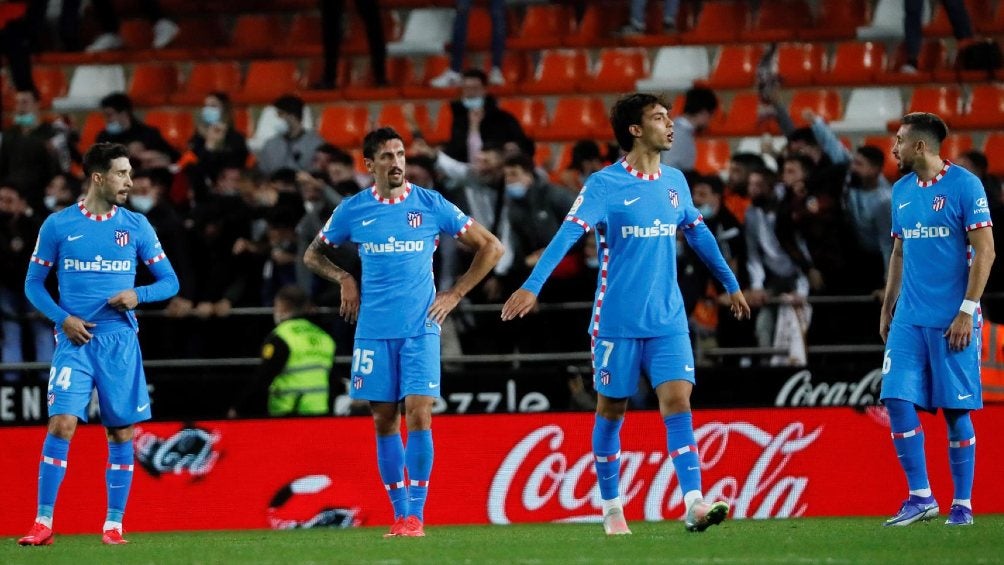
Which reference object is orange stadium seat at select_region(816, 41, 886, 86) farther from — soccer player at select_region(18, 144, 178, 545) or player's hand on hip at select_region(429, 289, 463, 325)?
soccer player at select_region(18, 144, 178, 545)

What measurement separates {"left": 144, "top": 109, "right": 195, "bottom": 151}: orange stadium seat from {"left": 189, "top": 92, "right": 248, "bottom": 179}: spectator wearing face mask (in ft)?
8.47

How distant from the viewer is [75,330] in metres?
9.77

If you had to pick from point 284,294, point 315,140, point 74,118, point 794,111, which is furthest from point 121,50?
point 284,294

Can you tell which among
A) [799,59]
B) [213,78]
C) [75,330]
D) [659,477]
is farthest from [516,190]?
[213,78]

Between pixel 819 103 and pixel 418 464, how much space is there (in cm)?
980

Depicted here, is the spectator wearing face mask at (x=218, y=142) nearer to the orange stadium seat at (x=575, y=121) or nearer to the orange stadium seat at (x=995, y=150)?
the orange stadium seat at (x=575, y=121)

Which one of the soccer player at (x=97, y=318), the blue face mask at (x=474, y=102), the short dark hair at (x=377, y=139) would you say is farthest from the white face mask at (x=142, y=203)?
the short dark hair at (x=377, y=139)

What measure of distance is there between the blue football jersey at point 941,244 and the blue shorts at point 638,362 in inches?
59.3

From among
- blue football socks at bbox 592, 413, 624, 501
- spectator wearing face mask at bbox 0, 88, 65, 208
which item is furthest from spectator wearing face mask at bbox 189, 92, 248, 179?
blue football socks at bbox 592, 413, 624, 501

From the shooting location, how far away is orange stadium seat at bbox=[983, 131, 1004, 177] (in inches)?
665

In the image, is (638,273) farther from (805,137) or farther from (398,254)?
(805,137)

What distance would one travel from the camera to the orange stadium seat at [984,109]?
17.5 metres

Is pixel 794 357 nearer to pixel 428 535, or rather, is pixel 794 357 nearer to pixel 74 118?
pixel 428 535

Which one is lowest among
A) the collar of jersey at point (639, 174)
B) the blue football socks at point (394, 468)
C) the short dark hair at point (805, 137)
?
the blue football socks at point (394, 468)
